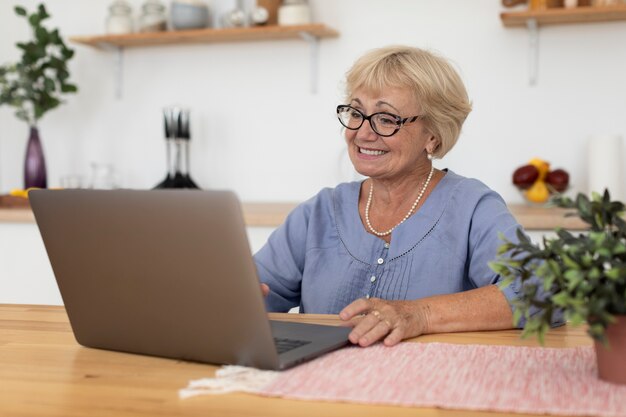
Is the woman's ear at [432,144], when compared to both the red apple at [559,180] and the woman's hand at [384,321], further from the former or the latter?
the red apple at [559,180]

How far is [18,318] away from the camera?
1.50 meters

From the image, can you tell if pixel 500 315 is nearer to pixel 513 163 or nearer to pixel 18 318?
pixel 18 318

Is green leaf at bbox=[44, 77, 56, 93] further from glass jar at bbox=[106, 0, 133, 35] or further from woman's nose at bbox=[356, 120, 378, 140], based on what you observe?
woman's nose at bbox=[356, 120, 378, 140]

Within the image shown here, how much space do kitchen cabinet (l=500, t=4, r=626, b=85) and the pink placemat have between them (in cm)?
196

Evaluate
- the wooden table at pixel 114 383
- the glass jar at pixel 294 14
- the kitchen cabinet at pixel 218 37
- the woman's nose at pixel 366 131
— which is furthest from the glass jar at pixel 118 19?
the wooden table at pixel 114 383

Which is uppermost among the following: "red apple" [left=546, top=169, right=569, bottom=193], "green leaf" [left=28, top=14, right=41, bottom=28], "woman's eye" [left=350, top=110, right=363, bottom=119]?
"green leaf" [left=28, top=14, right=41, bottom=28]

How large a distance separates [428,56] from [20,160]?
8.04 feet

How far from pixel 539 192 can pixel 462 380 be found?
81.8 inches

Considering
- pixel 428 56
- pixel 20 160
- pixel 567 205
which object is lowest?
A: pixel 20 160

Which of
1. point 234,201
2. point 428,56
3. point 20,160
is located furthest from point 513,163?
point 234,201

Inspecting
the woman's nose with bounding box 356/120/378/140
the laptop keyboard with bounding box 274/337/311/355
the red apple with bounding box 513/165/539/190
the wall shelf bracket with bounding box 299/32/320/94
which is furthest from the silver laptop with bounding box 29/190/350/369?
the wall shelf bracket with bounding box 299/32/320/94

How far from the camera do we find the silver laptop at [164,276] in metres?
1.02

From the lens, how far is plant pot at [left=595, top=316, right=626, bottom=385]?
0.97 metres

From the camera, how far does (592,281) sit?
3.08ft
